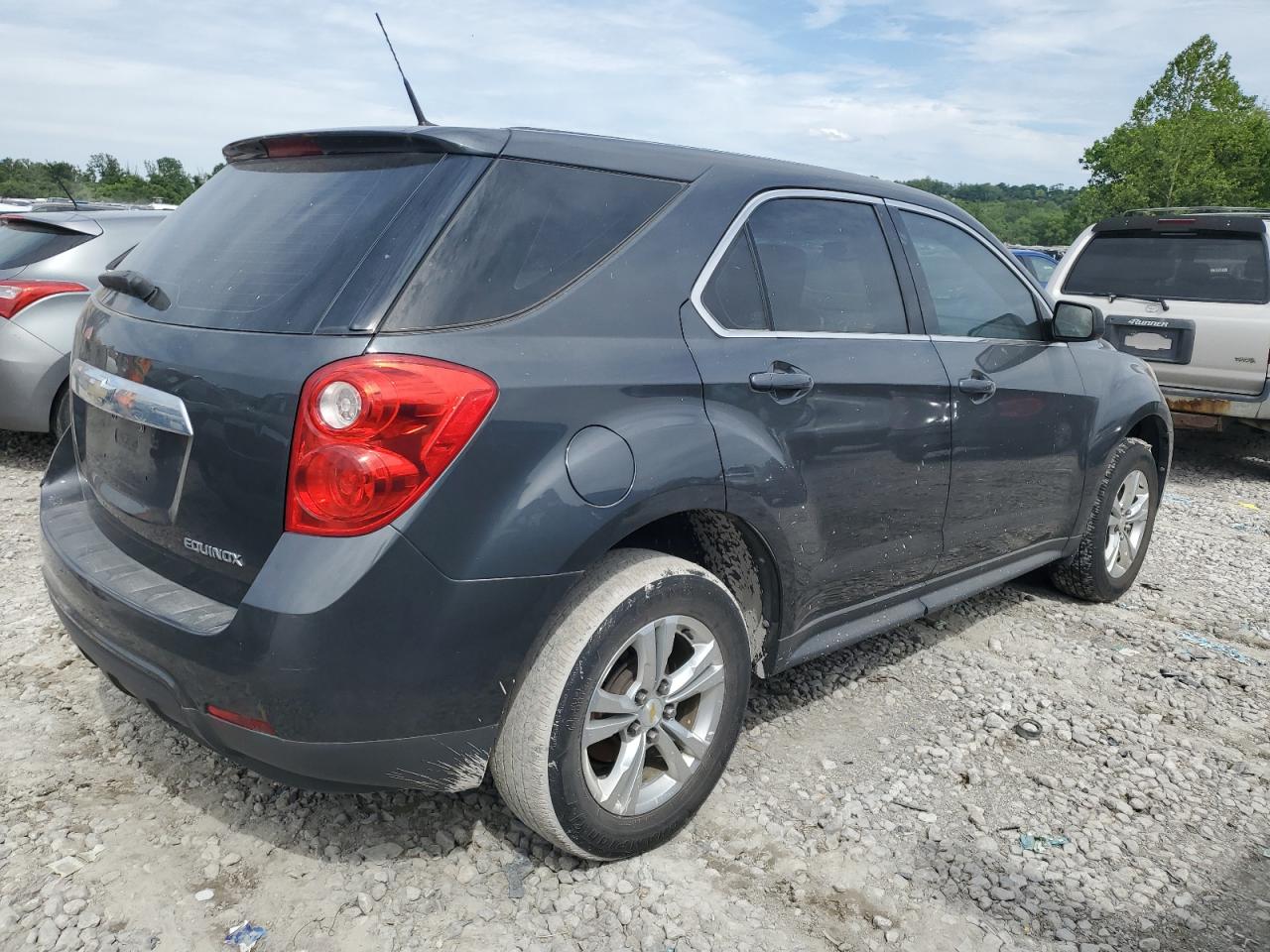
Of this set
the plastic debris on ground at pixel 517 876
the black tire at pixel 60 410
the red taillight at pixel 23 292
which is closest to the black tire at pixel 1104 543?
the plastic debris on ground at pixel 517 876

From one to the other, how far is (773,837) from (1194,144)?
48.8 metres

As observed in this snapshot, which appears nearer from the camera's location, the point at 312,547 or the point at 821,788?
the point at 312,547

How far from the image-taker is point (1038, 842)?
2840 mm

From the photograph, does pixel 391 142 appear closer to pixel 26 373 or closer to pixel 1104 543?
pixel 1104 543

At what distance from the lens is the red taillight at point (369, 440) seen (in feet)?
6.67

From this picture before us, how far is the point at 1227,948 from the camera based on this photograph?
2.44 metres

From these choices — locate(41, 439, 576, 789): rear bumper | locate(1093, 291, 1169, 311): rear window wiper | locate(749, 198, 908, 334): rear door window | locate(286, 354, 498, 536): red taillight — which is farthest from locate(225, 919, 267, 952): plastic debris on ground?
locate(1093, 291, 1169, 311): rear window wiper

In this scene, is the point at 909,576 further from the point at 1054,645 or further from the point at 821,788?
the point at 1054,645

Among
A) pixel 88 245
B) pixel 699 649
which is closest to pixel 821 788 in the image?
pixel 699 649

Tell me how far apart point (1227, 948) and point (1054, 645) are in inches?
73.9

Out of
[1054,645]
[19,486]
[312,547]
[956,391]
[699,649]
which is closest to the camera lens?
[312,547]

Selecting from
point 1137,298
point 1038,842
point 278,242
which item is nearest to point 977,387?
point 1038,842

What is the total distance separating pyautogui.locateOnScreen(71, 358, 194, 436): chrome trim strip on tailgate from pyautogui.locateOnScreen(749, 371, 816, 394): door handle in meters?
1.36

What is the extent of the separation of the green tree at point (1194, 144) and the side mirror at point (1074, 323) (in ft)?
147
